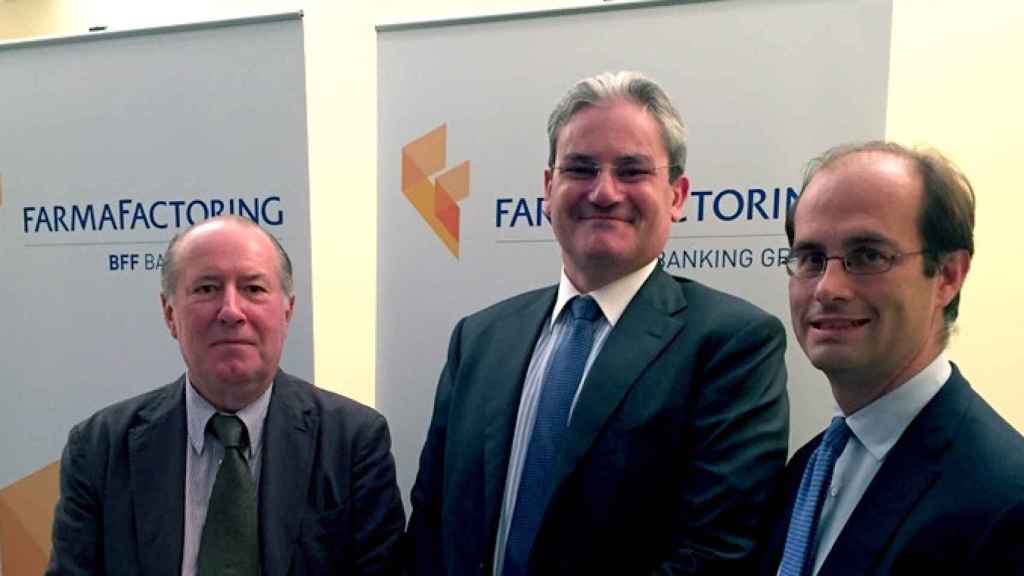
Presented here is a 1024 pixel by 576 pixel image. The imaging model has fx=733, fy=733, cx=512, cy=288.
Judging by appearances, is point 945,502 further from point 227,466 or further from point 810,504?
point 227,466

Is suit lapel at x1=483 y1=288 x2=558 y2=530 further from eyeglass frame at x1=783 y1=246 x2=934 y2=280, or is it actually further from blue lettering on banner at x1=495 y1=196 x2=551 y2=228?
eyeglass frame at x1=783 y1=246 x2=934 y2=280

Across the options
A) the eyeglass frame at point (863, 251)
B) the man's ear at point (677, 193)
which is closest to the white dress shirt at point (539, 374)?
the man's ear at point (677, 193)

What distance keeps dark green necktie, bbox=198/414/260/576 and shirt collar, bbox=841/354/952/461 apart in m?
1.28

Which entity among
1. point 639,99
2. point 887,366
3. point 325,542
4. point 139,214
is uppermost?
point 639,99

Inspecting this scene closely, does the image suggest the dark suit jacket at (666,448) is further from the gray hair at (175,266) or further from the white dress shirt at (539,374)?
the gray hair at (175,266)

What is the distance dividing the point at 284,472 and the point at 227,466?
13 centimetres

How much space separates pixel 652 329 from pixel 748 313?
0.20 metres

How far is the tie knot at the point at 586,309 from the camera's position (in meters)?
1.61

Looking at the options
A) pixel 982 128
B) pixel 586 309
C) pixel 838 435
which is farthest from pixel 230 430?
pixel 982 128

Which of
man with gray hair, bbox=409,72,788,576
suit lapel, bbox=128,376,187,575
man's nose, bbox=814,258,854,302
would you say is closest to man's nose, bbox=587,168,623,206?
man with gray hair, bbox=409,72,788,576

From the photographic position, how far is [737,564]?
53.7 inches

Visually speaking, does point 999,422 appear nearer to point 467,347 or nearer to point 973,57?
point 467,347

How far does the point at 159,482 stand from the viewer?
5.56ft

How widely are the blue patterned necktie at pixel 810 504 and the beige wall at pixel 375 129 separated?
5.81ft
